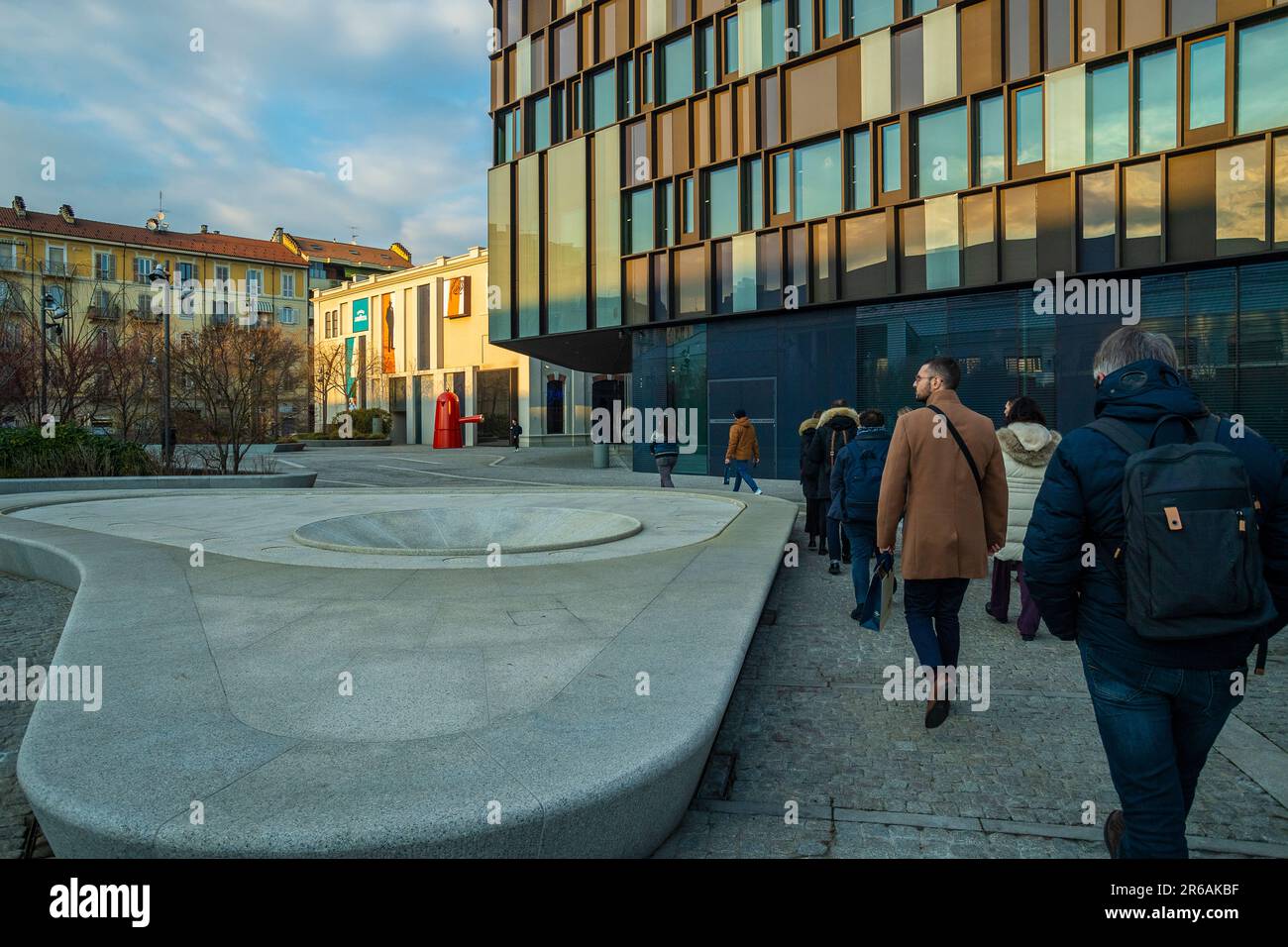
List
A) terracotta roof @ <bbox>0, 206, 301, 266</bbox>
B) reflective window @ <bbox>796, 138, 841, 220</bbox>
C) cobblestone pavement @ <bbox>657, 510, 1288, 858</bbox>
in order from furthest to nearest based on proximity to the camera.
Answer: terracotta roof @ <bbox>0, 206, 301, 266</bbox> → reflective window @ <bbox>796, 138, 841, 220</bbox> → cobblestone pavement @ <bbox>657, 510, 1288, 858</bbox>

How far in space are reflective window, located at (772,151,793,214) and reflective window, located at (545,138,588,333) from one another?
6.97m

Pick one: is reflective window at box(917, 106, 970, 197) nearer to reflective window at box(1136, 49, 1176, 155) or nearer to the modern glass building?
the modern glass building

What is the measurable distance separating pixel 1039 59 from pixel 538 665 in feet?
63.3

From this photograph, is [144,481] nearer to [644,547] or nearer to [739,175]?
Answer: [644,547]

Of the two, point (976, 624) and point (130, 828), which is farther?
point (976, 624)

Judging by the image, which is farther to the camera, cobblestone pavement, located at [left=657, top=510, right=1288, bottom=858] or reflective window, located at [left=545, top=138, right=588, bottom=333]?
reflective window, located at [left=545, top=138, right=588, bottom=333]

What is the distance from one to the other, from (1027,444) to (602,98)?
23328 mm

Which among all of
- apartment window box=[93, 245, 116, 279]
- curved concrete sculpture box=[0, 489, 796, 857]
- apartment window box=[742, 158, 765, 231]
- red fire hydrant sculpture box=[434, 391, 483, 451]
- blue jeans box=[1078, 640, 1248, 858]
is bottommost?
curved concrete sculpture box=[0, 489, 796, 857]

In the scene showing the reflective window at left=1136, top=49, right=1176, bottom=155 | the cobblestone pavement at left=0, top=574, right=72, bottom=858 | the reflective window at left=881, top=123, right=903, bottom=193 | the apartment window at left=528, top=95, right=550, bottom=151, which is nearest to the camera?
the cobblestone pavement at left=0, top=574, right=72, bottom=858

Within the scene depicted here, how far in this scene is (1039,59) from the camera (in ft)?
59.3

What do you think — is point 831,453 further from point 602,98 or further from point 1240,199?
point 602,98

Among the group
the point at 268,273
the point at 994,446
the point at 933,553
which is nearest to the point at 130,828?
the point at 933,553

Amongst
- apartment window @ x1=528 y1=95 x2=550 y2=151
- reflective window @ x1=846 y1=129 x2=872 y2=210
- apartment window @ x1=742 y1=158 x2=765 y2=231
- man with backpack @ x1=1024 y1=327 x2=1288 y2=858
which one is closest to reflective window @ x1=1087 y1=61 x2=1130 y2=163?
reflective window @ x1=846 y1=129 x2=872 y2=210

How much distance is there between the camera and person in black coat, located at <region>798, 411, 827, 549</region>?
10086mm
